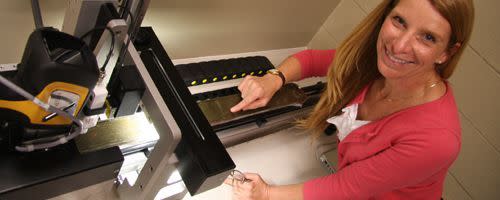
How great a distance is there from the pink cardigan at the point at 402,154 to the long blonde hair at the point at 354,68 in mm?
174

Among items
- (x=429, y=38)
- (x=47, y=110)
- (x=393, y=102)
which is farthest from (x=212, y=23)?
(x=47, y=110)

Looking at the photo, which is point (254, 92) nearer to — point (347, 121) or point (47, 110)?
point (347, 121)

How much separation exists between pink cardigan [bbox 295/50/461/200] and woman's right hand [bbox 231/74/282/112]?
0.32 m

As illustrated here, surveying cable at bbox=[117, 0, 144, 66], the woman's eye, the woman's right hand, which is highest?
cable at bbox=[117, 0, 144, 66]

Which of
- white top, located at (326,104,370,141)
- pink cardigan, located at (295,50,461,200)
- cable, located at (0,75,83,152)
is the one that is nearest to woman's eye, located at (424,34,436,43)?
pink cardigan, located at (295,50,461,200)

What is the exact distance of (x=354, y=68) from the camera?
1371mm

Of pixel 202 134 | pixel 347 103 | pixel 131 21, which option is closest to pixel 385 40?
pixel 347 103

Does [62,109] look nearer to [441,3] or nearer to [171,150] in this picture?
[171,150]

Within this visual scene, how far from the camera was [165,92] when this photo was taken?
3.18 ft

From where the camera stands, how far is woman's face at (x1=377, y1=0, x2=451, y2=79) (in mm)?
936

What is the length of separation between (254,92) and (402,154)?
0.52m

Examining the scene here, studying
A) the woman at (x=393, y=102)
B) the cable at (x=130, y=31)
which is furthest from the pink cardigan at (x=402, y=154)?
the cable at (x=130, y=31)

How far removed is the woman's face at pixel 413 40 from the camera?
3.07 ft

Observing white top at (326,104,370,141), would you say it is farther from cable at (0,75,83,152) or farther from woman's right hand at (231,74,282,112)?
cable at (0,75,83,152)
